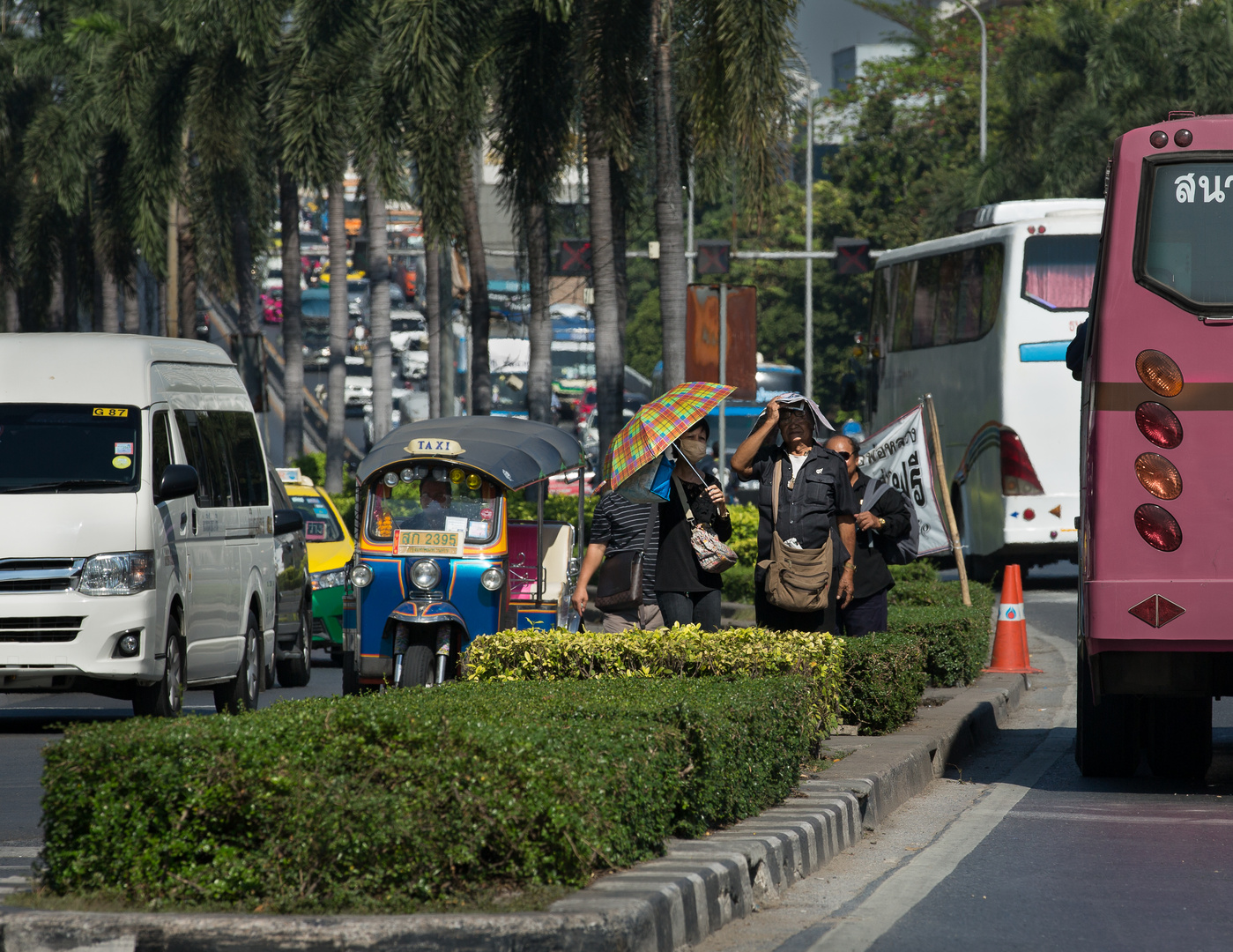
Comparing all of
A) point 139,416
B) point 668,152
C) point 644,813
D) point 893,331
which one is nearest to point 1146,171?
point 644,813

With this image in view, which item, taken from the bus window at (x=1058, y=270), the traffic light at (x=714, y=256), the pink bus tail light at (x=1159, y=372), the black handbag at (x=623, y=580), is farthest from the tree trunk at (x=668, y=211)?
the pink bus tail light at (x=1159, y=372)

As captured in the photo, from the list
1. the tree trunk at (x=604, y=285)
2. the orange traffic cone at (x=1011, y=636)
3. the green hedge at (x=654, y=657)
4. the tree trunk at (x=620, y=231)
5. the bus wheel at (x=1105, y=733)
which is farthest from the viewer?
the tree trunk at (x=620, y=231)

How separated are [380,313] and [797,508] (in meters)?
22.9

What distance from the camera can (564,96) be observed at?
22.3m

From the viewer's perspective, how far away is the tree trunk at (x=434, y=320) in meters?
32.8

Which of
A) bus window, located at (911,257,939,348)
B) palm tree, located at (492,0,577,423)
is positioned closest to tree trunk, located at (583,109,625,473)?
palm tree, located at (492,0,577,423)

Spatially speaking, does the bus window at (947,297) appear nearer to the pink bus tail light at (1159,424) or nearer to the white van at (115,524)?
the white van at (115,524)

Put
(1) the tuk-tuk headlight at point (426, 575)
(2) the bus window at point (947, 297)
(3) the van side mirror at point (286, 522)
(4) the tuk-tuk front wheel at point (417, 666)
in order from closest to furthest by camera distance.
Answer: (4) the tuk-tuk front wheel at point (417, 666), (1) the tuk-tuk headlight at point (426, 575), (3) the van side mirror at point (286, 522), (2) the bus window at point (947, 297)

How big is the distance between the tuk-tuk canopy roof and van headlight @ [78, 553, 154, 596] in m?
1.66

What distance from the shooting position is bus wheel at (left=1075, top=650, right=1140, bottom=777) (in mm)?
8938

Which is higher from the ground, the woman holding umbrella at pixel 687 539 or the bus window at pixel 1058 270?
the bus window at pixel 1058 270

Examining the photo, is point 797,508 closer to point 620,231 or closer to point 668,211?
point 668,211

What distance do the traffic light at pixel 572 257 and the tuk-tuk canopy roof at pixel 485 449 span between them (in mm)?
17240

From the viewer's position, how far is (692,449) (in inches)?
383
